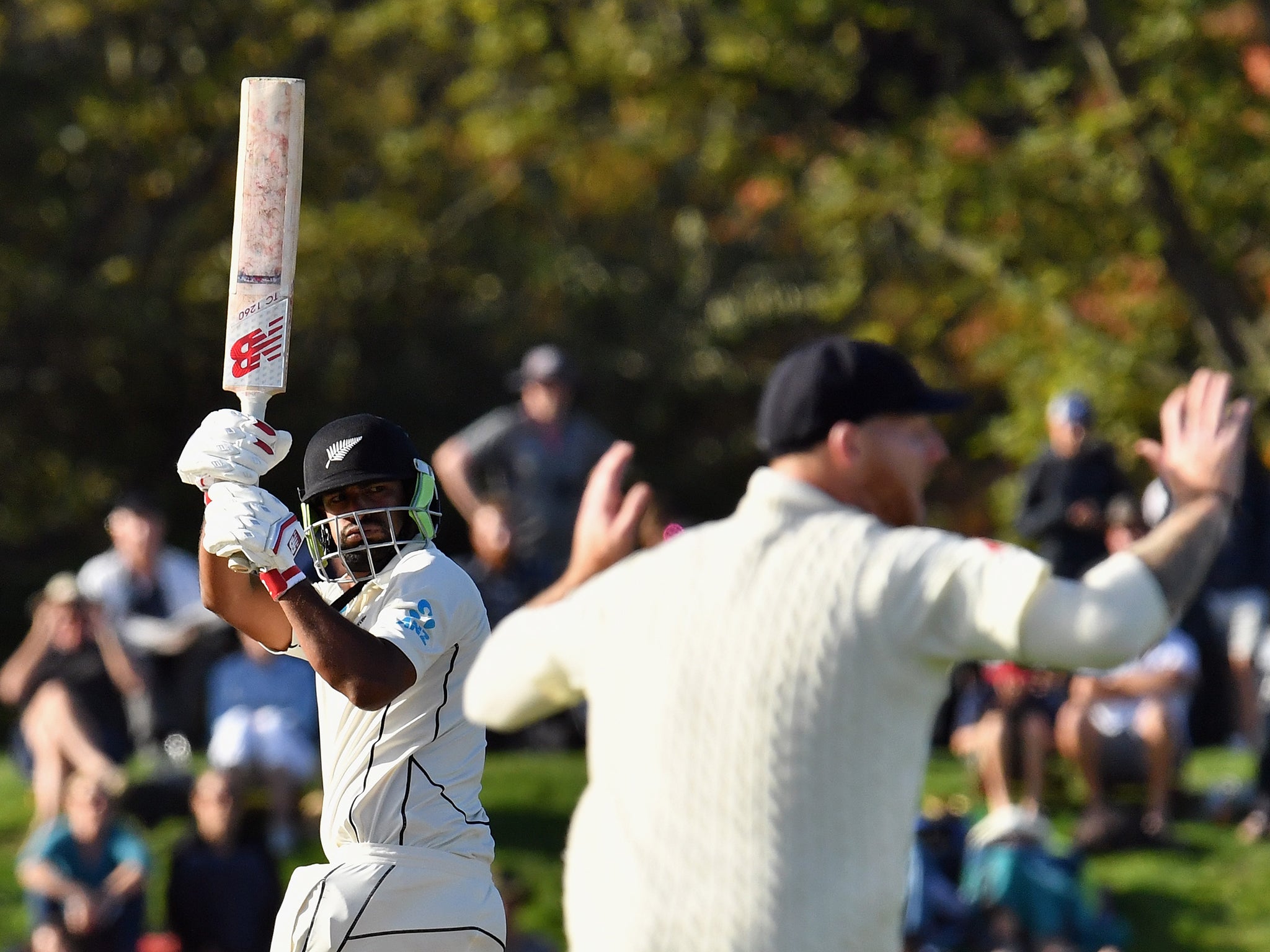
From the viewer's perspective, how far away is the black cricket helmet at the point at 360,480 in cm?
440

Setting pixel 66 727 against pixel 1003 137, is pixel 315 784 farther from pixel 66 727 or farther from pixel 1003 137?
pixel 1003 137

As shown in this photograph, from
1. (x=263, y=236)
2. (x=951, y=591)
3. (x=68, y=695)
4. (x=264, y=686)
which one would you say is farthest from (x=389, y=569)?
(x=68, y=695)

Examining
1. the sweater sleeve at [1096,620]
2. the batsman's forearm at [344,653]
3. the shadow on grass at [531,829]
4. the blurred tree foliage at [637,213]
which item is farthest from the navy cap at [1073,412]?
the sweater sleeve at [1096,620]

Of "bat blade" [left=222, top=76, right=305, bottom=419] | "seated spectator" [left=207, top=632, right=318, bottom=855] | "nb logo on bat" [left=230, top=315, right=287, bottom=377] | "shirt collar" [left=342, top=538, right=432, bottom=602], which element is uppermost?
"bat blade" [left=222, top=76, right=305, bottom=419]

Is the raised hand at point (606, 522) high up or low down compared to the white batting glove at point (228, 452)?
down

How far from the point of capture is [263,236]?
455cm

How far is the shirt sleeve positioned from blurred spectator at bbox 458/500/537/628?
686 cm

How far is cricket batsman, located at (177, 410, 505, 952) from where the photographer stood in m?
4.14

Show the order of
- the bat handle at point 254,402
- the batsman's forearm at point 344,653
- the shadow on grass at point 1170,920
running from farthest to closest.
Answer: the shadow on grass at point 1170,920, the bat handle at point 254,402, the batsman's forearm at point 344,653

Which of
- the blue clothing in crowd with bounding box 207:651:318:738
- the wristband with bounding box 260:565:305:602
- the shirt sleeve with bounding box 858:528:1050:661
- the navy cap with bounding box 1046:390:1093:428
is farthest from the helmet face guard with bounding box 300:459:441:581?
the navy cap with bounding box 1046:390:1093:428

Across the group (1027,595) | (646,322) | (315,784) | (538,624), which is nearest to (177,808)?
(315,784)

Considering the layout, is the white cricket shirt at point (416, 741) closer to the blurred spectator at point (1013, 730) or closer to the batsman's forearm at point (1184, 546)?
the batsman's forearm at point (1184, 546)

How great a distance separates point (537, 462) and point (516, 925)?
2433mm

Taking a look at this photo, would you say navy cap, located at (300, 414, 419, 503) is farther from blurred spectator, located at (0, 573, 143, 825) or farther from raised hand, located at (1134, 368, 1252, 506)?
blurred spectator, located at (0, 573, 143, 825)
